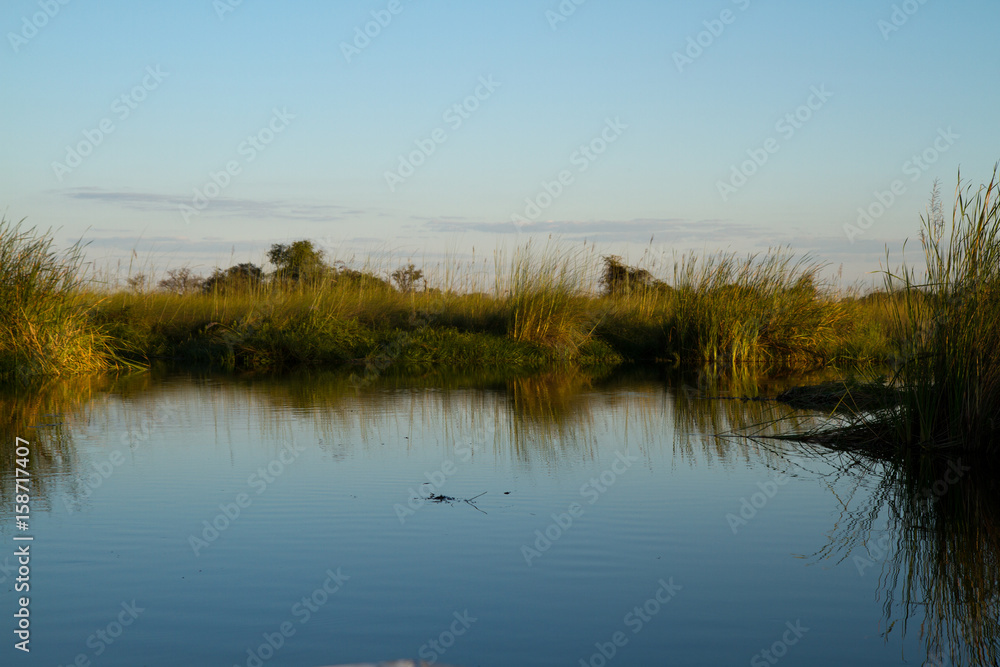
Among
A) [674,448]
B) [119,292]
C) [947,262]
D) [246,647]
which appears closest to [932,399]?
[947,262]

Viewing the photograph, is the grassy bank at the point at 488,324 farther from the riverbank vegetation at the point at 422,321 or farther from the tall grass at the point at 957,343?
the tall grass at the point at 957,343

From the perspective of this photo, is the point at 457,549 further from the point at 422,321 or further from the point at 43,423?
the point at 422,321

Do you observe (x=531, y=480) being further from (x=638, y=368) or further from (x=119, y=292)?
(x=119, y=292)

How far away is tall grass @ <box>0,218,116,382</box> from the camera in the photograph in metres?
10.7

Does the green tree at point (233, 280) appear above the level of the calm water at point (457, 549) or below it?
above

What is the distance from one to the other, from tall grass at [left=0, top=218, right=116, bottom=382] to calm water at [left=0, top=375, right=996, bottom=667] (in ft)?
15.5

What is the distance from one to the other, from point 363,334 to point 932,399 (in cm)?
1154

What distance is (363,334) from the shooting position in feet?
52.1

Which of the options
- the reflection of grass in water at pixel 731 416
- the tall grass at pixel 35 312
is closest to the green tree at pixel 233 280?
the tall grass at pixel 35 312

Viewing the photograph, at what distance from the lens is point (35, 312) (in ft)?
35.8

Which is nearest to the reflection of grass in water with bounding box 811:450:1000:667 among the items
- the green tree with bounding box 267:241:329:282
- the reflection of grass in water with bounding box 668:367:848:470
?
the reflection of grass in water with bounding box 668:367:848:470

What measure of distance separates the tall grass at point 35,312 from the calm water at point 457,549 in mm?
4710

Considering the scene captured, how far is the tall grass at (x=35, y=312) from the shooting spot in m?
10.7

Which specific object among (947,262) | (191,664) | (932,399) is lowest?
(191,664)
